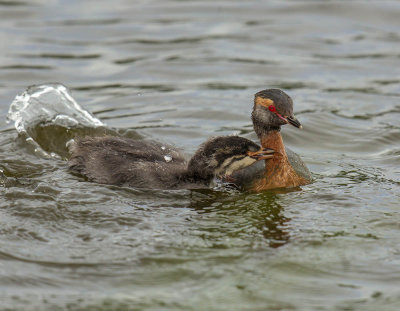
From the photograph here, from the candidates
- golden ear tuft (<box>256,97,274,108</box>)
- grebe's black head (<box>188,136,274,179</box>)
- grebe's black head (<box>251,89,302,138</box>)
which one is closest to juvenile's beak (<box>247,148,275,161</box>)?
grebe's black head (<box>188,136,274,179</box>)

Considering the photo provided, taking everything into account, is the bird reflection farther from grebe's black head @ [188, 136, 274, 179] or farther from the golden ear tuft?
the golden ear tuft

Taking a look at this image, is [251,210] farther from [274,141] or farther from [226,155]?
[274,141]

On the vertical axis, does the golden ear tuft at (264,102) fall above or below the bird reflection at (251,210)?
above

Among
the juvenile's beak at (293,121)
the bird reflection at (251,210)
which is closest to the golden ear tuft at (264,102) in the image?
the juvenile's beak at (293,121)

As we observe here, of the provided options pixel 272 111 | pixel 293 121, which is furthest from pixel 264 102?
pixel 293 121

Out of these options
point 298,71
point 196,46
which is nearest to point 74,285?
point 298,71

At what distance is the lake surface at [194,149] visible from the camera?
635 centimetres

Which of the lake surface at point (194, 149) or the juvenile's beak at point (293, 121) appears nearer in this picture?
the lake surface at point (194, 149)

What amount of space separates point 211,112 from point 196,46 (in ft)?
12.8

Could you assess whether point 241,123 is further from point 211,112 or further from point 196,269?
point 196,269

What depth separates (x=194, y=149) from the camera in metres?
10.5

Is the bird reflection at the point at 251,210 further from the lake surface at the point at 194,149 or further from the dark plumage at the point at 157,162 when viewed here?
the dark plumage at the point at 157,162

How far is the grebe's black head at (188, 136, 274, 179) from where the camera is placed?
838cm

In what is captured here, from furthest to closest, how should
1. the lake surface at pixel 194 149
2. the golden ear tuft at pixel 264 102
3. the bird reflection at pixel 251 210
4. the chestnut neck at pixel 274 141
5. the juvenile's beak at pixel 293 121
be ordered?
the chestnut neck at pixel 274 141, the golden ear tuft at pixel 264 102, the juvenile's beak at pixel 293 121, the bird reflection at pixel 251 210, the lake surface at pixel 194 149
